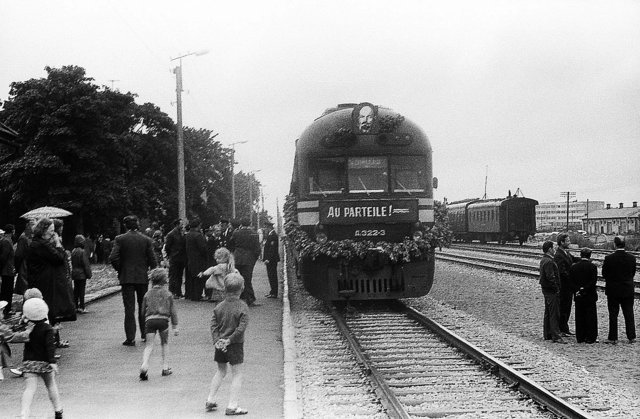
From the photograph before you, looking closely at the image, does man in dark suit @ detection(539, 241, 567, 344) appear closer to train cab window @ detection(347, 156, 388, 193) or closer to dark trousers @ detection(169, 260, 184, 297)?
train cab window @ detection(347, 156, 388, 193)

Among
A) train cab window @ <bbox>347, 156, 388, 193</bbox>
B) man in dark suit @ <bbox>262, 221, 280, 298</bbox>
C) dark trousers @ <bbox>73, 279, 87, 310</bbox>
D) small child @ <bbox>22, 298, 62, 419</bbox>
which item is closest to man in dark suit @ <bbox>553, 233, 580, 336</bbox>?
train cab window @ <bbox>347, 156, 388, 193</bbox>

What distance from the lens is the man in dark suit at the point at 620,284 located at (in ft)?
39.9

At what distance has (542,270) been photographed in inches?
484

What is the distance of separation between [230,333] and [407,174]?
848cm

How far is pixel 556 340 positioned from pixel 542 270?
3.36 ft

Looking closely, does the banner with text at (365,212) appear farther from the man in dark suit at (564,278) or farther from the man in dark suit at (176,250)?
the man in dark suit at (176,250)

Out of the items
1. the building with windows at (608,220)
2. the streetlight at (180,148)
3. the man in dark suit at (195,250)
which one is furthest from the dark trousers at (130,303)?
the building with windows at (608,220)

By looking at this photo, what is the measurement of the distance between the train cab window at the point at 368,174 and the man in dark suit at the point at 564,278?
148 inches

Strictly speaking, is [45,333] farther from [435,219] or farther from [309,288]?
[435,219]

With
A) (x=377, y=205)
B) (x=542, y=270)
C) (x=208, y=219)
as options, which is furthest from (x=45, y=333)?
(x=208, y=219)

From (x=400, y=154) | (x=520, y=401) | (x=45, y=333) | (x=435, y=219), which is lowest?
(x=520, y=401)

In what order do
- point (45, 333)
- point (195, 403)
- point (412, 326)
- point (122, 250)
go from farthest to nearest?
point (412, 326), point (122, 250), point (195, 403), point (45, 333)

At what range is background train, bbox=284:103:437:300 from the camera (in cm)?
1501

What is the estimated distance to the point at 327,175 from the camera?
614 inches
